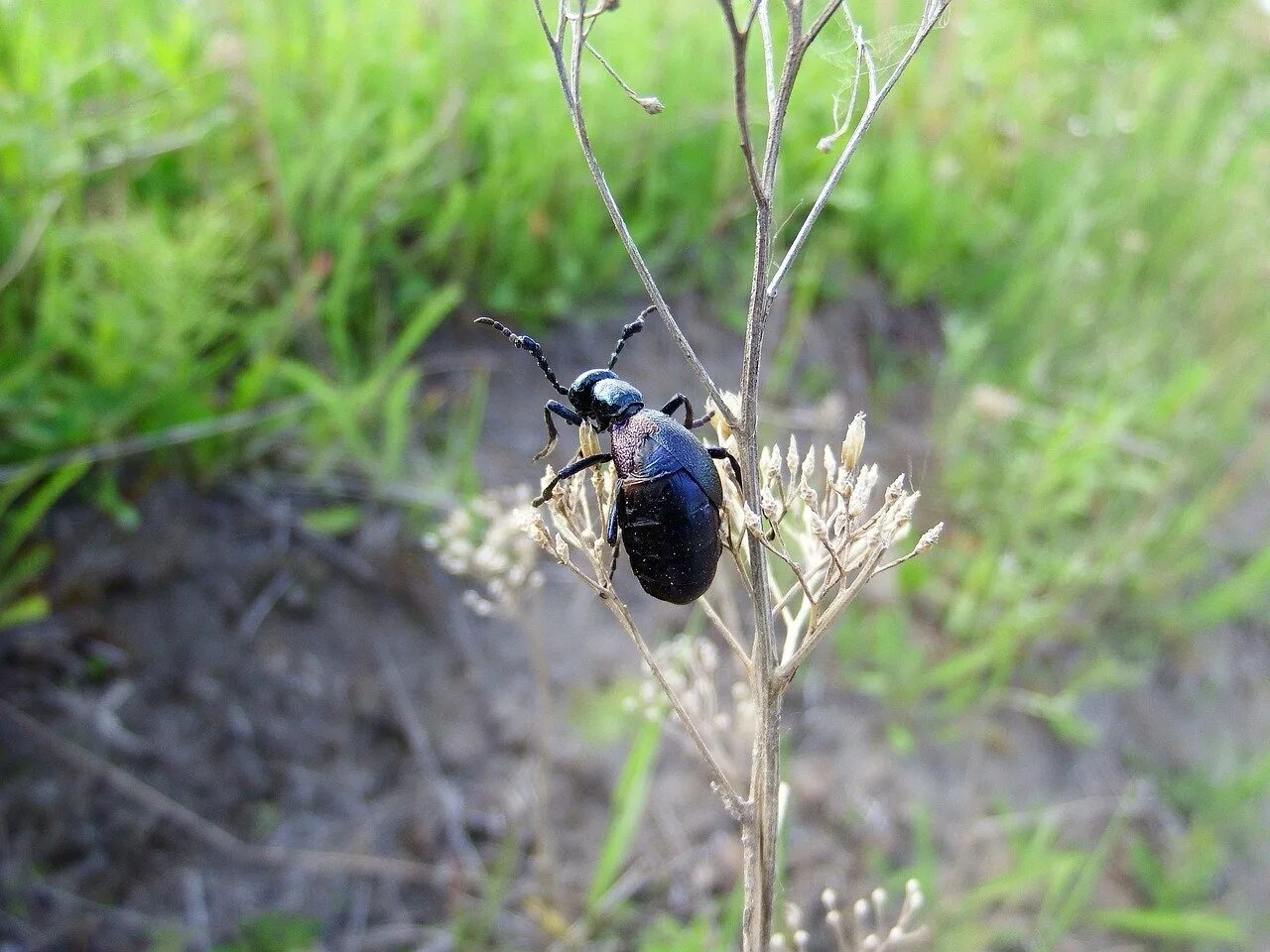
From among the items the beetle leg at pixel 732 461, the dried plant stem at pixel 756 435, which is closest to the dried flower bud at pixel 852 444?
the dried plant stem at pixel 756 435

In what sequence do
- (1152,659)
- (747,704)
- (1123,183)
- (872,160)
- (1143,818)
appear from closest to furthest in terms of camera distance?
(747,704) → (1143,818) → (1152,659) → (872,160) → (1123,183)

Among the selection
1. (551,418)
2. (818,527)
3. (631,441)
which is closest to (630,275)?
(551,418)

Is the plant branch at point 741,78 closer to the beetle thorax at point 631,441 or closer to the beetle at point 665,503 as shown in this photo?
the beetle at point 665,503

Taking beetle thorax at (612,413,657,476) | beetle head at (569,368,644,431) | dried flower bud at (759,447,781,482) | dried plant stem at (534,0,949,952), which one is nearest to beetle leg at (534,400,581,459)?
beetle head at (569,368,644,431)

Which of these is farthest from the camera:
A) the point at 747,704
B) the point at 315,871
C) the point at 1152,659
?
the point at 1152,659

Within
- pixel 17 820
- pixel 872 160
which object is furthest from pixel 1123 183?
pixel 17 820

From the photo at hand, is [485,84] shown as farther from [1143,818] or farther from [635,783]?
[1143,818]

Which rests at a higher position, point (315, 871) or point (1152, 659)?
point (1152, 659)
